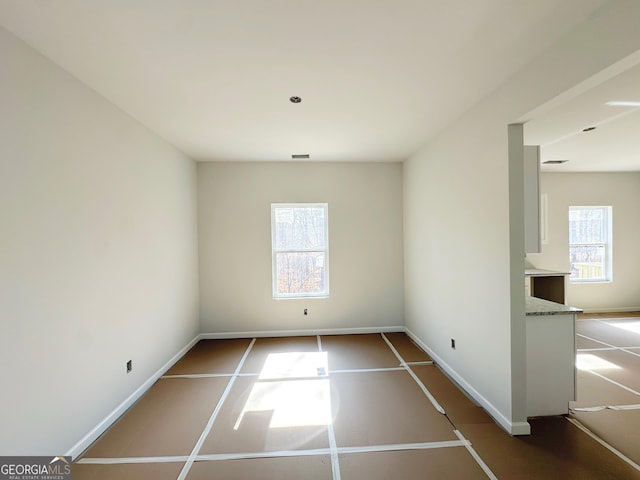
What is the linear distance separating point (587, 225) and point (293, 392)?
656 cm

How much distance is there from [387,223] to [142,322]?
3549 mm

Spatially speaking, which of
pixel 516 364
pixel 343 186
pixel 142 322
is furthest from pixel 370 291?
pixel 142 322

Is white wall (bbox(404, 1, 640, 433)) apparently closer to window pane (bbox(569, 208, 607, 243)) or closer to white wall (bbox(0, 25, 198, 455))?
white wall (bbox(0, 25, 198, 455))

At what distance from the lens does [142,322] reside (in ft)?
9.33

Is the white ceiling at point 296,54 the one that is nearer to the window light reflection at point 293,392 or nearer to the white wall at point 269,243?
the white wall at point 269,243

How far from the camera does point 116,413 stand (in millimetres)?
2406

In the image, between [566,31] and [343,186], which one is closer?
[566,31]

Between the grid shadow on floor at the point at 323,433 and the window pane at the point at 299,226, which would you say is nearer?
the grid shadow on floor at the point at 323,433

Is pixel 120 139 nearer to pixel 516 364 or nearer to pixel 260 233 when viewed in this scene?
pixel 260 233

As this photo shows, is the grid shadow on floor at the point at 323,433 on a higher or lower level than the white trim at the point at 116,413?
lower

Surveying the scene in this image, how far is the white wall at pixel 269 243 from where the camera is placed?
14.3 feet

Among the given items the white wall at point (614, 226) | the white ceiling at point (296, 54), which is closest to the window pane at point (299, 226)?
the white ceiling at point (296, 54)

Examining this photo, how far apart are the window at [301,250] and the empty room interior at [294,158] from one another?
889mm

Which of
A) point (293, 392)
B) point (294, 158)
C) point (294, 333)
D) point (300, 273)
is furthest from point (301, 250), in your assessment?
point (293, 392)
